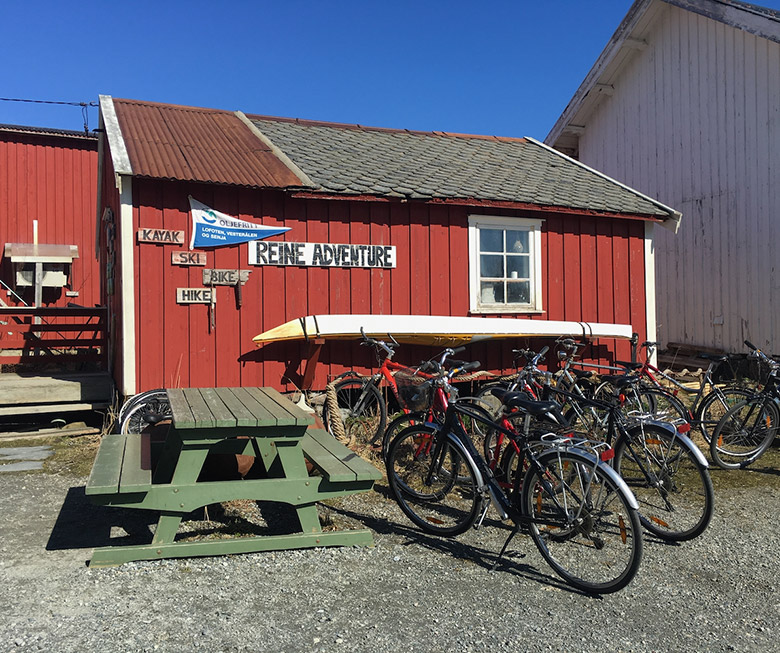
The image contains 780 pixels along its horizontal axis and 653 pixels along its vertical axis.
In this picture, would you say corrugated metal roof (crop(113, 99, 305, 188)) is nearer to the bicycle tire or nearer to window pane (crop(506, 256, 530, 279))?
the bicycle tire

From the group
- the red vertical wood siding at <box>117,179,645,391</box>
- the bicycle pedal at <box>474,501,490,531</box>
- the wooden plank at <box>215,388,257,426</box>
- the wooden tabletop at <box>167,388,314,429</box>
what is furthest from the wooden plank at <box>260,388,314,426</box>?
Result: the red vertical wood siding at <box>117,179,645,391</box>

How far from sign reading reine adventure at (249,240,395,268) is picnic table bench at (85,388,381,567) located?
3538 millimetres

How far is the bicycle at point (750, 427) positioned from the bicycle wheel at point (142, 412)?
523 cm

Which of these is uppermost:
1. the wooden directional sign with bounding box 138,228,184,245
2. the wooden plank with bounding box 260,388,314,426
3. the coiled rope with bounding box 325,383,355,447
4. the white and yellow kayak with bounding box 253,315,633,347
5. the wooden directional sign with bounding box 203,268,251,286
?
the wooden directional sign with bounding box 138,228,184,245

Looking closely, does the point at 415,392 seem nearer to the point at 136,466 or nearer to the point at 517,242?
the point at 136,466

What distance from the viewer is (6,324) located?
28.5ft

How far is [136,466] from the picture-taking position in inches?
165

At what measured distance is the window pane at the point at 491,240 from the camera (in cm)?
895

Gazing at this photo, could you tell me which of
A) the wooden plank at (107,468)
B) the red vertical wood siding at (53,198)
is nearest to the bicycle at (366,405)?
the wooden plank at (107,468)

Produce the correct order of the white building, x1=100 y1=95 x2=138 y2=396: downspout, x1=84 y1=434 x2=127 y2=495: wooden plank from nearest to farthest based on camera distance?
x1=84 y1=434 x2=127 y2=495: wooden plank < x1=100 y1=95 x2=138 y2=396: downspout < the white building

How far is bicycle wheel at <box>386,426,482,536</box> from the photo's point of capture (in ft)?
14.9

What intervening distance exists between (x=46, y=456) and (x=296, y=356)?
2729mm

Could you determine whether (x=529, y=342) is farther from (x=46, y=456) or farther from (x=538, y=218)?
(x=46, y=456)

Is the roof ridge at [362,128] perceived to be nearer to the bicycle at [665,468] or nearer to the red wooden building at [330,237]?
the red wooden building at [330,237]
